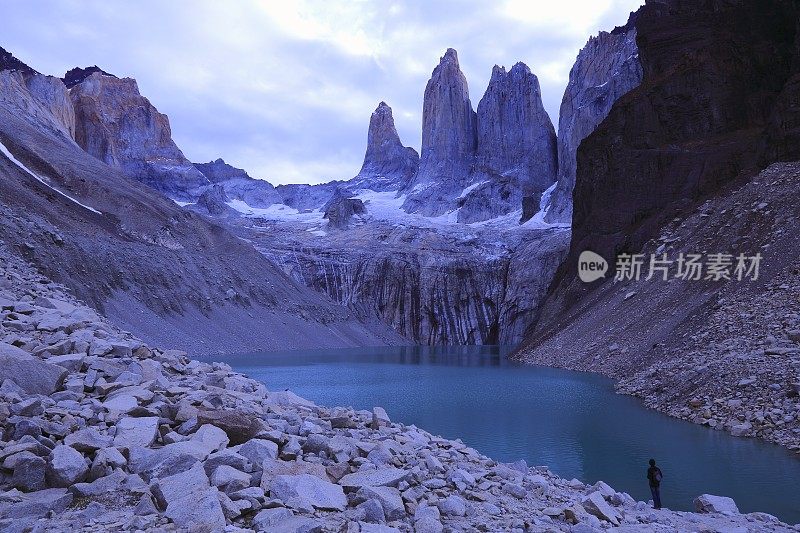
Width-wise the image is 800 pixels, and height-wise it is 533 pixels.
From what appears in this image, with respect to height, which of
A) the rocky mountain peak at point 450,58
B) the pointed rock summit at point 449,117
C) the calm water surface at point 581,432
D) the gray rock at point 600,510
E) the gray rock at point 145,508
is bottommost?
the calm water surface at point 581,432

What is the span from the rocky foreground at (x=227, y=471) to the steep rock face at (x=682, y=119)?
44.3 metres

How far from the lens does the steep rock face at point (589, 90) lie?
97000 mm

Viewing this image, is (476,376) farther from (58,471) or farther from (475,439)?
(58,471)

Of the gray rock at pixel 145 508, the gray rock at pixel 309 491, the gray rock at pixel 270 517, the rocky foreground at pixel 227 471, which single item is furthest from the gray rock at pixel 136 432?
the gray rock at pixel 270 517

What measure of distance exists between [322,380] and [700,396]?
21.4m

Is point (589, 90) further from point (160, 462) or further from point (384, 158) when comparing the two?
point (160, 462)

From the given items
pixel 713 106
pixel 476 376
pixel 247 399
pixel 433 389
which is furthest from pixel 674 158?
pixel 247 399

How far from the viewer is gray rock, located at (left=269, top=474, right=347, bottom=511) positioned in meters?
6.70

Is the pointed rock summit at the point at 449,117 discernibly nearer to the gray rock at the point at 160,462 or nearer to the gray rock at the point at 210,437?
the gray rock at the point at 210,437

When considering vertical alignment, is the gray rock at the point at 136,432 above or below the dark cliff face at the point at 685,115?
below

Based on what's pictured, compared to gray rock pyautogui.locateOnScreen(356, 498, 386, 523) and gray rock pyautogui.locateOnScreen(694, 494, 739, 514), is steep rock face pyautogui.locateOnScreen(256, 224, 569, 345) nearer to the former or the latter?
gray rock pyautogui.locateOnScreen(694, 494, 739, 514)

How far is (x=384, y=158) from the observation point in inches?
6870

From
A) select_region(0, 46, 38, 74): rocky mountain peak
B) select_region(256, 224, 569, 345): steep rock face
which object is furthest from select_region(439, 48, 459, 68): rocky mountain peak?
select_region(0, 46, 38, 74): rocky mountain peak

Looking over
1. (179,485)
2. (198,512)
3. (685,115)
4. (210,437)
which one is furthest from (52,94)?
(198,512)
